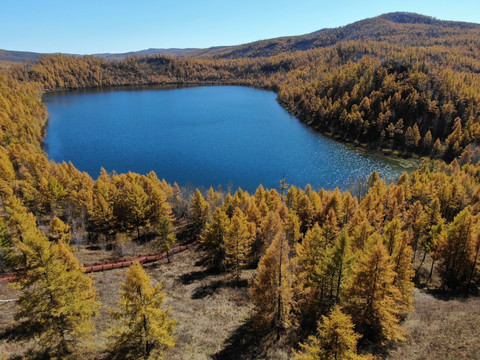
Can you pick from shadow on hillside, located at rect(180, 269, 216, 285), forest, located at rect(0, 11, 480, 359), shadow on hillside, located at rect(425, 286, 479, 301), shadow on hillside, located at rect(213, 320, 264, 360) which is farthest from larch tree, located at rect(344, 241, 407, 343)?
shadow on hillside, located at rect(180, 269, 216, 285)

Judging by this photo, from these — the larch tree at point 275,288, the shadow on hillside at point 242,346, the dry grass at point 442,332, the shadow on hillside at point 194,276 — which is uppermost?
the larch tree at point 275,288

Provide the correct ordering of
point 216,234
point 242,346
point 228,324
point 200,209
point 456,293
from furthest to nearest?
point 200,209
point 216,234
point 456,293
point 228,324
point 242,346

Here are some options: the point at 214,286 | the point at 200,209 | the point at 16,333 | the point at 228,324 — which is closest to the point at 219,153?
the point at 200,209

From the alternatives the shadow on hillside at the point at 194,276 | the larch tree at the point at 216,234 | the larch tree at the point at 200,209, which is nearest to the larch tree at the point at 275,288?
the shadow on hillside at the point at 194,276

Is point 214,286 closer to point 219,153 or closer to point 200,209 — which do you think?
point 200,209

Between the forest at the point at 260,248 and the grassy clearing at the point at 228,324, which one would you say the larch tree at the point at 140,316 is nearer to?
the forest at the point at 260,248

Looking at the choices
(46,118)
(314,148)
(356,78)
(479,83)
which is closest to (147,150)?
(314,148)
